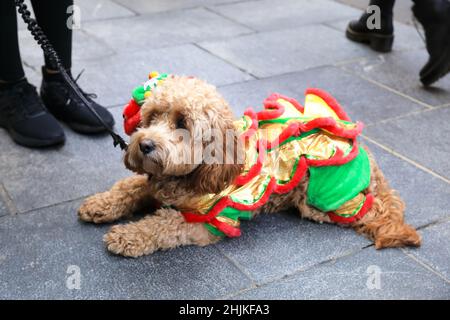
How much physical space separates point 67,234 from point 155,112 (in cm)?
65

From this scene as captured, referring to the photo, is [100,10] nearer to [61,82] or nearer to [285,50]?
[285,50]

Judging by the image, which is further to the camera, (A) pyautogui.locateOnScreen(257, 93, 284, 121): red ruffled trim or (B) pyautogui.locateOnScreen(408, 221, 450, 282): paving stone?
(A) pyautogui.locateOnScreen(257, 93, 284, 121): red ruffled trim

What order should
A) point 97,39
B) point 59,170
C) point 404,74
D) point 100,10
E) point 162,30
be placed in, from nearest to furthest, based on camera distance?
point 59,170 < point 404,74 < point 97,39 < point 162,30 < point 100,10

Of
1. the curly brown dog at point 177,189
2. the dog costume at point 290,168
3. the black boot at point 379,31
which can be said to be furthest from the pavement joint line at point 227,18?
the curly brown dog at point 177,189

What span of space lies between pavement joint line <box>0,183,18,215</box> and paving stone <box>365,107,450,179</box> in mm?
1970

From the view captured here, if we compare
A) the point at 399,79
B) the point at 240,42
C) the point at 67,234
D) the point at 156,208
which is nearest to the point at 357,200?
the point at 156,208

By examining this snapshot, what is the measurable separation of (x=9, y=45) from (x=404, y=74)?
275 centimetres

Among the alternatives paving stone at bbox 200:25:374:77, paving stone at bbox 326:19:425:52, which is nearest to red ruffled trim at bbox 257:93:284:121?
paving stone at bbox 200:25:374:77

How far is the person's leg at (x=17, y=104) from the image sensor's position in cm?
282

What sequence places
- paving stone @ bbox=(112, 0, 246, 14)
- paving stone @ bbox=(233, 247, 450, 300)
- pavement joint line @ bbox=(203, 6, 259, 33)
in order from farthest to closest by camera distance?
paving stone @ bbox=(112, 0, 246, 14) < pavement joint line @ bbox=(203, 6, 259, 33) < paving stone @ bbox=(233, 247, 450, 300)

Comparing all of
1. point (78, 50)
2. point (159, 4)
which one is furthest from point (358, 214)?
point (159, 4)

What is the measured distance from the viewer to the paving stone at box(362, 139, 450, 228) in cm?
258

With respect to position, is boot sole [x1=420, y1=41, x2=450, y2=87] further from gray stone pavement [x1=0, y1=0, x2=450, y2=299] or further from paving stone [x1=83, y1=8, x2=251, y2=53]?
paving stone [x1=83, y1=8, x2=251, y2=53]

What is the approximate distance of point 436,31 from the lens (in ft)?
12.3
